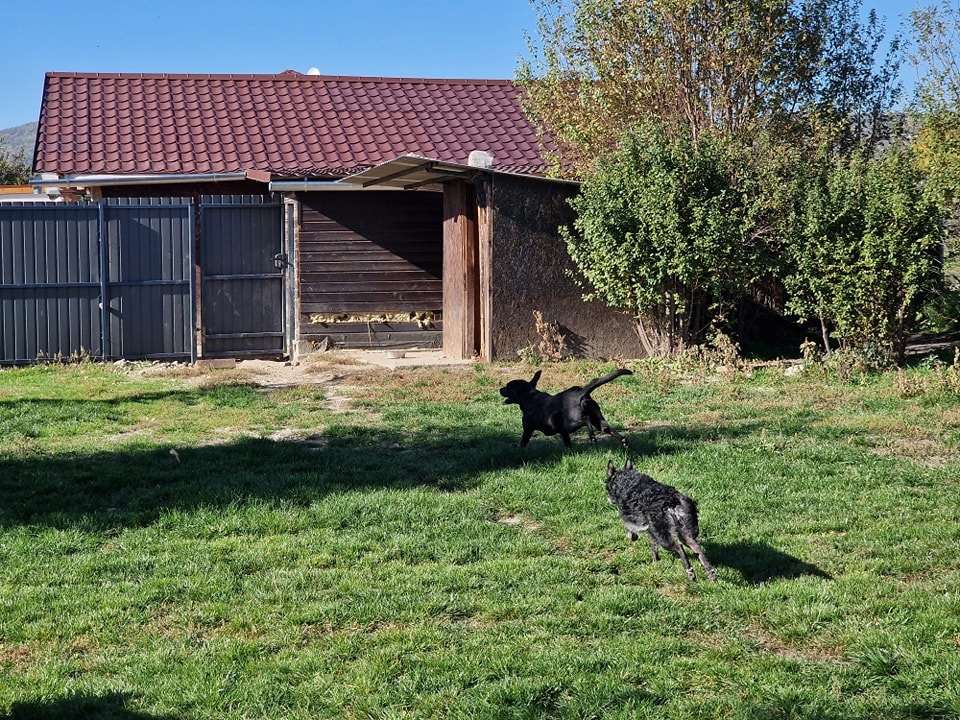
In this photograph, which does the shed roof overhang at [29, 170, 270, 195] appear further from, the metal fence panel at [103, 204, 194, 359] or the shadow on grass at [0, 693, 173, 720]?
the shadow on grass at [0, 693, 173, 720]

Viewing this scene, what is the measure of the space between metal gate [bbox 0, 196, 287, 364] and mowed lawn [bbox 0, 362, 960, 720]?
191 inches

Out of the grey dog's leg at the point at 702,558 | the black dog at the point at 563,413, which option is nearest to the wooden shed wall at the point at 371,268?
the black dog at the point at 563,413

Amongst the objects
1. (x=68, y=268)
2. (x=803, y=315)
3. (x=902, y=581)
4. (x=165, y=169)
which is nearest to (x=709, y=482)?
(x=902, y=581)

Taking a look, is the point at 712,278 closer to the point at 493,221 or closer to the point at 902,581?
the point at 493,221

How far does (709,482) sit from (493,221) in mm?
7435

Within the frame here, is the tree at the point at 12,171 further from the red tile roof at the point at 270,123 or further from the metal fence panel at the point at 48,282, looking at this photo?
the metal fence panel at the point at 48,282

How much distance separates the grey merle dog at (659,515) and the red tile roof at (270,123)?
36.6 ft

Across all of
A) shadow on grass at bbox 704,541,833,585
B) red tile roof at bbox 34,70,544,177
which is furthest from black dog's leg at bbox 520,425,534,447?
red tile roof at bbox 34,70,544,177

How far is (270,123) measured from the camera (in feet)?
61.4

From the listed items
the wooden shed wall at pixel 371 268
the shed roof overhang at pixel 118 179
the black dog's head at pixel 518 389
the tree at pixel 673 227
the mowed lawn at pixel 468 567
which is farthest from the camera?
the wooden shed wall at pixel 371 268

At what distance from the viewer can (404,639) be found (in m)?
4.94

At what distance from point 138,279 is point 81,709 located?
473 inches

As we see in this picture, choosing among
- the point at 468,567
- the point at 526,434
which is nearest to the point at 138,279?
the point at 526,434

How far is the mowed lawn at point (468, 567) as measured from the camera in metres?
4.43
